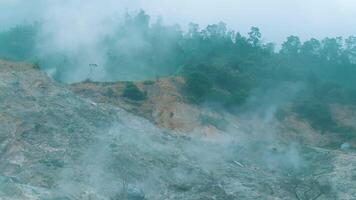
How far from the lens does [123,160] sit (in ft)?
72.4

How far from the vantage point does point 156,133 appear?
A: 87.4ft

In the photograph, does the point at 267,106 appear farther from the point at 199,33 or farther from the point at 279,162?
the point at 199,33

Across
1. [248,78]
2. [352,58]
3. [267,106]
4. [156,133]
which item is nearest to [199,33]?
[352,58]

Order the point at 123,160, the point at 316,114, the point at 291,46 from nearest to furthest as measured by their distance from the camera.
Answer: the point at 123,160 < the point at 316,114 < the point at 291,46

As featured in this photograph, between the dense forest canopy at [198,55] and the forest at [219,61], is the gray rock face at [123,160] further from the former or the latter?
the dense forest canopy at [198,55]

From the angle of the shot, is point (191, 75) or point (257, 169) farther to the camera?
point (191, 75)

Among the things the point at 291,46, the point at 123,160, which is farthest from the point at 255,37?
the point at 123,160

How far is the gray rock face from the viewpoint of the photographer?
19.9 m

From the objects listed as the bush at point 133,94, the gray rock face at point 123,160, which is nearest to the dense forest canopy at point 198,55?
the bush at point 133,94

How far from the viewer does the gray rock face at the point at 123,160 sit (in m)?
19.9

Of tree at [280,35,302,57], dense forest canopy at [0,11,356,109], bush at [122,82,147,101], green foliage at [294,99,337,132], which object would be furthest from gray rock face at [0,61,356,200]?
tree at [280,35,302,57]

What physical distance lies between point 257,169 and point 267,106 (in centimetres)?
1672

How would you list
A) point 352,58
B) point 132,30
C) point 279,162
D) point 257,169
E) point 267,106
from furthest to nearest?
point 132,30, point 352,58, point 267,106, point 279,162, point 257,169

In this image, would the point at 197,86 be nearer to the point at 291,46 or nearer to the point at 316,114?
the point at 316,114
